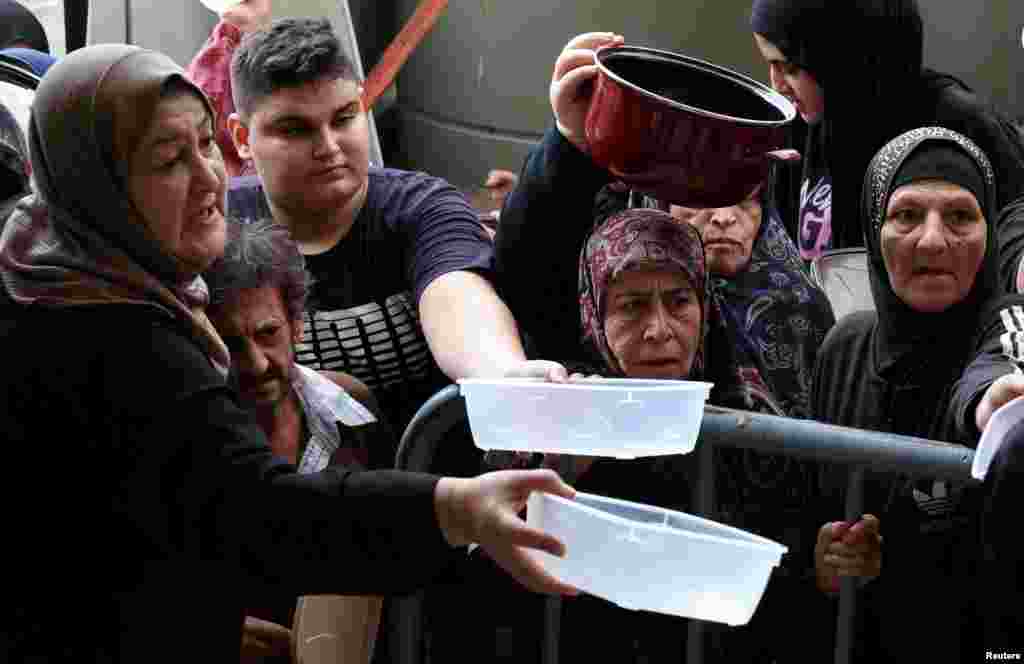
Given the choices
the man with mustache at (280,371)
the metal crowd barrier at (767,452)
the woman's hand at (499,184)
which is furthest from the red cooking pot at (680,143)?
the woman's hand at (499,184)

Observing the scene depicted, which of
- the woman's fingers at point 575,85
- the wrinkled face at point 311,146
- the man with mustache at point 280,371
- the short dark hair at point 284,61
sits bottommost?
the man with mustache at point 280,371

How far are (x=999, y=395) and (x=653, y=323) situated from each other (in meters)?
0.70

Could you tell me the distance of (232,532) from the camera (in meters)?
2.20

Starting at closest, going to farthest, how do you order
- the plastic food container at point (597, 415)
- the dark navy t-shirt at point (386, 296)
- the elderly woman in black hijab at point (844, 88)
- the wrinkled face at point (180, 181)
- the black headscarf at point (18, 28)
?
1. the wrinkled face at point (180, 181)
2. the plastic food container at point (597, 415)
3. the dark navy t-shirt at point (386, 296)
4. the elderly woman in black hijab at point (844, 88)
5. the black headscarf at point (18, 28)

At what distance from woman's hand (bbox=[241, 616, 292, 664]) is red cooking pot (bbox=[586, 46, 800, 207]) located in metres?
0.96

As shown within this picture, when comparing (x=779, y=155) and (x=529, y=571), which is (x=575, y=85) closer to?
(x=779, y=155)

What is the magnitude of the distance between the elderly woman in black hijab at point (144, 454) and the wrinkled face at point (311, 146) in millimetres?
853

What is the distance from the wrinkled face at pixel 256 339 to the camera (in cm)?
304

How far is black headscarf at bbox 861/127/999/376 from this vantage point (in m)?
3.12

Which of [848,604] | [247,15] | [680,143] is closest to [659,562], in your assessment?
[848,604]

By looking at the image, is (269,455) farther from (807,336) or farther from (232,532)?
(807,336)

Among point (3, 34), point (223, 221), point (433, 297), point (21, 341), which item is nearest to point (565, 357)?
point (433, 297)

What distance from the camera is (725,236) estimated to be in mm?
3420

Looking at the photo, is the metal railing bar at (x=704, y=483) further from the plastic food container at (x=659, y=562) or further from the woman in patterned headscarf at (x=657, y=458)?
the plastic food container at (x=659, y=562)
